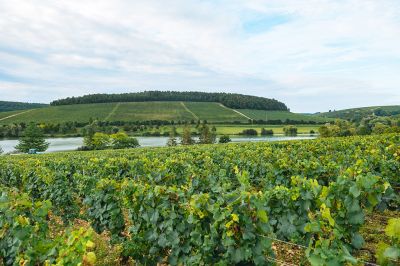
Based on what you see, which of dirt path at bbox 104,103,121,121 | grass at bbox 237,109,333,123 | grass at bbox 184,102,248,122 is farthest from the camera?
grass at bbox 237,109,333,123

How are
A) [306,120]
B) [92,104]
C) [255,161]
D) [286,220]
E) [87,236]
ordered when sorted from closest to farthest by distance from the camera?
1. [87,236]
2. [286,220]
3. [255,161]
4. [306,120]
5. [92,104]

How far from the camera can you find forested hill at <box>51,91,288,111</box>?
145375mm

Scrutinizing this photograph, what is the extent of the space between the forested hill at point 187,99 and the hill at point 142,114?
6.16 m

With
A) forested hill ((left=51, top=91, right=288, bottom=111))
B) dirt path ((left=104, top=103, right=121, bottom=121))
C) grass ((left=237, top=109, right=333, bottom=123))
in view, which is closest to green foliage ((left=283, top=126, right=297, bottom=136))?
grass ((left=237, top=109, right=333, bottom=123))

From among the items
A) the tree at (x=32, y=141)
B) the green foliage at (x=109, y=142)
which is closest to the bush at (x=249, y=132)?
the green foliage at (x=109, y=142)

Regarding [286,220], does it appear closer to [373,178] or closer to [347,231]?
[347,231]

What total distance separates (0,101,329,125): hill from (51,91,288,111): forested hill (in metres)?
6.16

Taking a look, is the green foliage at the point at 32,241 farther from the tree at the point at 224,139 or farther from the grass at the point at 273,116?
the grass at the point at 273,116

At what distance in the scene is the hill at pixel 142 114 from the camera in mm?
120625

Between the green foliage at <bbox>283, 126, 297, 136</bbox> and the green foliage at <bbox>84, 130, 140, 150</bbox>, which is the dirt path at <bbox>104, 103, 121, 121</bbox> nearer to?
the green foliage at <bbox>84, 130, 140, 150</bbox>

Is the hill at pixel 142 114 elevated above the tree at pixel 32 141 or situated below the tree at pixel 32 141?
above

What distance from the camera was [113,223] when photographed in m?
7.12

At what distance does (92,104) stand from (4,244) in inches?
5709

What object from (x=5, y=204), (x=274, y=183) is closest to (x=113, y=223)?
(x=5, y=204)
